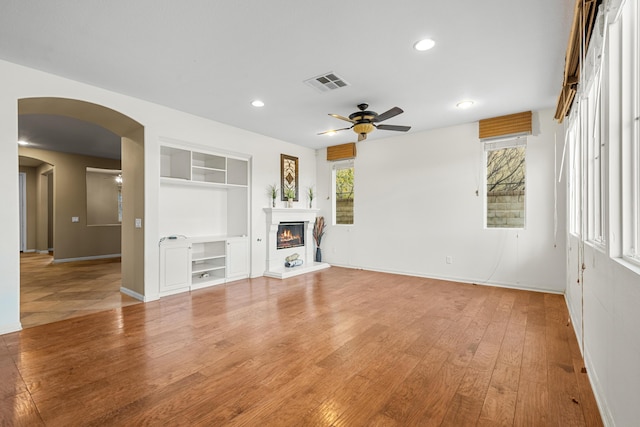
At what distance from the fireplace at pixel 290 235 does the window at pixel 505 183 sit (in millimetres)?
3644

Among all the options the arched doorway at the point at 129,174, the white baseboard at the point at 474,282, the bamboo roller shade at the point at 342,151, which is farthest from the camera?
the bamboo roller shade at the point at 342,151

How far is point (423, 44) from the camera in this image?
9.04 ft

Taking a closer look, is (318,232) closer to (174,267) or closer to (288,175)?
(288,175)

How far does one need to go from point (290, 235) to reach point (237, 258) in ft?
4.51

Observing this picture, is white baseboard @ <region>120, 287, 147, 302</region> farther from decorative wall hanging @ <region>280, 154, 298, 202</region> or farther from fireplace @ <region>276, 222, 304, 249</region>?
decorative wall hanging @ <region>280, 154, 298, 202</region>

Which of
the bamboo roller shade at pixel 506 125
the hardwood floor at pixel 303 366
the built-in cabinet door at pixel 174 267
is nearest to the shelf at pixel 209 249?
the built-in cabinet door at pixel 174 267

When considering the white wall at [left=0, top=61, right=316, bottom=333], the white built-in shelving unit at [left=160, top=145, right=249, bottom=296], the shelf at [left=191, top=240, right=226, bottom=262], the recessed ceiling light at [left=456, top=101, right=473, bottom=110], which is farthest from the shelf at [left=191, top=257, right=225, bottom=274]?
the recessed ceiling light at [left=456, top=101, right=473, bottom=110]

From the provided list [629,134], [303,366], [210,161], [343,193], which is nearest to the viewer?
[629,134]

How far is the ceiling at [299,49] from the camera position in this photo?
7.61ft

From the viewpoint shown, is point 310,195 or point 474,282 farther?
point 310,195

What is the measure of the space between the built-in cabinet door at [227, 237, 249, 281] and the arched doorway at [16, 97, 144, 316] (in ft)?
4.63

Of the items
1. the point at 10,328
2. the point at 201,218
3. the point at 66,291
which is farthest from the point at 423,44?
the point at 66,291

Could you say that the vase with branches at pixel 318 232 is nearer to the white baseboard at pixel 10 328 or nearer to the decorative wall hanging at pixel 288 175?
the decorative wall hanging at pixel 288 175

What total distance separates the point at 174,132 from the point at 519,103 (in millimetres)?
4954
